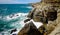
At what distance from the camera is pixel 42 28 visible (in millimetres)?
14766

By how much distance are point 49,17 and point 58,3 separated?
4.36m

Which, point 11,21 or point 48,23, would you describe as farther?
point 11,21

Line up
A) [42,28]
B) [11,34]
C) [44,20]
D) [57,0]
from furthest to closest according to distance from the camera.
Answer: [57,0] → [44,20] → [11,34] → [42,28]

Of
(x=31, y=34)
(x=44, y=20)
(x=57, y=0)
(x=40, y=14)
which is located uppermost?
(x=57, y=0)

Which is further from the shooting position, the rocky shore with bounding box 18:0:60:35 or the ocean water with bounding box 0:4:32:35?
the ocean water with bounding box 0:4:32:35

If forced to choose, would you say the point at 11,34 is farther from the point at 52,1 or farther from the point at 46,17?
the point at 52,1

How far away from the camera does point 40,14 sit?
23.7m

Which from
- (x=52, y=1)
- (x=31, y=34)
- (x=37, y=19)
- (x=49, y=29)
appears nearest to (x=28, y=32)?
(x=31, y=34)

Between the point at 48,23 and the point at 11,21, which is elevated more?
the point at 11,21

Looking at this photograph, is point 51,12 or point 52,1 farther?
point 52,1

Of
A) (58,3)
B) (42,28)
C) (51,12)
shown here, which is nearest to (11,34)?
(42,28)

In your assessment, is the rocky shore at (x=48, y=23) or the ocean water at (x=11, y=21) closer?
the rocky shore at (x=48, y=23)

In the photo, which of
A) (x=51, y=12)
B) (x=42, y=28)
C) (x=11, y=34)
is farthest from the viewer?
(x=51, y=12)

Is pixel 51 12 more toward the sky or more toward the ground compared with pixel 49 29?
more toward the sky
